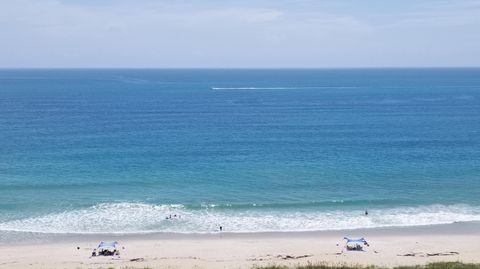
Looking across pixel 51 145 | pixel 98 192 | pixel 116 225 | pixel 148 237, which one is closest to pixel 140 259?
pixel 148 237

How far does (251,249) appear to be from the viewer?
1671 inches

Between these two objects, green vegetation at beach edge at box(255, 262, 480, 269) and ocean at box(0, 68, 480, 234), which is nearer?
green vegetation at beach edge at box(255, 262, 480, 269)

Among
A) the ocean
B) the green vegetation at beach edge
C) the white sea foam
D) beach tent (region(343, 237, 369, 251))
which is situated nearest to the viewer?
the green vegetation at beach edge

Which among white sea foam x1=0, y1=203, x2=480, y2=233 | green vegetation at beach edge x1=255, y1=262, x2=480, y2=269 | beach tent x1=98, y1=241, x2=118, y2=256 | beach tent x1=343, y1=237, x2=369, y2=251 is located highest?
white sea foam x1=0, y1=203, x2=480, y2=233

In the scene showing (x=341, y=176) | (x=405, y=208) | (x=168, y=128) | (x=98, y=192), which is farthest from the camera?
(x=168, y=128)

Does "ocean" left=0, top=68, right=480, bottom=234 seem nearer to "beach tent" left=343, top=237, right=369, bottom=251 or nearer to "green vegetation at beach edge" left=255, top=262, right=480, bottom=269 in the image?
"beach tent" left=343, top=237, right=369, bottom=251

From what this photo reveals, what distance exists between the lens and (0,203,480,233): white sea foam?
4872 cm

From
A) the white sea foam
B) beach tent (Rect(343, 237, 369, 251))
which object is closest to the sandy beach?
beach tent (Rect(343, 237, 369, 251))

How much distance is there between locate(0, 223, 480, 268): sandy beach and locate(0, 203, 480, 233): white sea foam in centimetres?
151

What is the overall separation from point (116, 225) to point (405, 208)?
28605 mm

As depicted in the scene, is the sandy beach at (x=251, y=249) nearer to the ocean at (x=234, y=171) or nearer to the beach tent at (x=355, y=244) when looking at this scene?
the beach tent at (x=355, y=244)

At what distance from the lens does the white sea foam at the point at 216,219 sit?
48.7 meters

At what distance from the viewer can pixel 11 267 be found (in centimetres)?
3719

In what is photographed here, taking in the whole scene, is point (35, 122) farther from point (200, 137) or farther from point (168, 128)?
point (200, 137)
